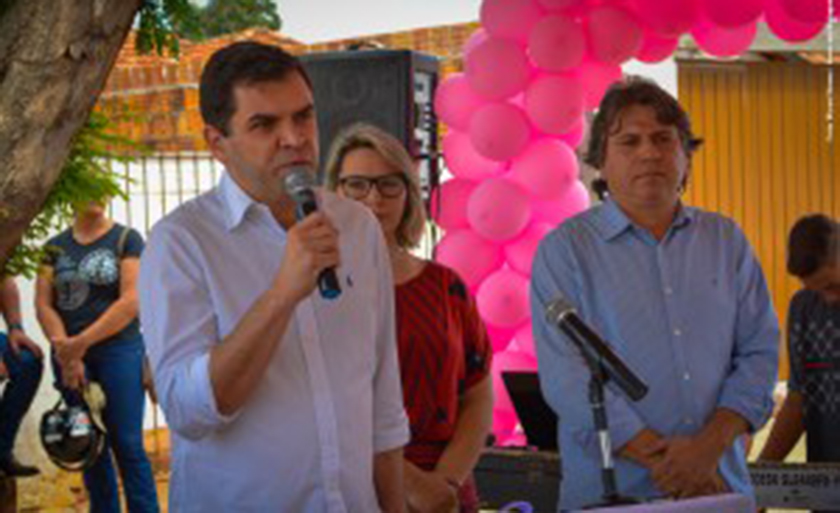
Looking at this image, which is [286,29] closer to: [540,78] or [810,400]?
[540,78]

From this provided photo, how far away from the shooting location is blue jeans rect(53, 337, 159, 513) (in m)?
5.48

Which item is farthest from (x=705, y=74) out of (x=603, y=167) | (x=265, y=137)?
(x=265, y=137)

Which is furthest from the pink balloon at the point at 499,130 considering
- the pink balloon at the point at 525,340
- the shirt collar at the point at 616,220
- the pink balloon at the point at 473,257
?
the shirt collar at the point at 616,220

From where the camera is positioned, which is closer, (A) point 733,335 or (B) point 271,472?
(B) point 271,472

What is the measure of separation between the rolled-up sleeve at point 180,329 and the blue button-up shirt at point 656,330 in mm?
945

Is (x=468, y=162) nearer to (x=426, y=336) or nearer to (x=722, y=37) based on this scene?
(x=722, y=37)

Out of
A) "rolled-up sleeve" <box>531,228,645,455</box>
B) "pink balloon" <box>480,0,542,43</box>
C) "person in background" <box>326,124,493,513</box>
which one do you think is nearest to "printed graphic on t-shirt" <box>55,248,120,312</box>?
"pink balloon" <box>480,0,542,43</box>

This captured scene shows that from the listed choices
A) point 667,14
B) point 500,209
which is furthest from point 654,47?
point 500,209

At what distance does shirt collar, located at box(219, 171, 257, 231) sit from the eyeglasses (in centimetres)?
84

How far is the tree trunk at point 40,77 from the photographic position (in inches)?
99.1

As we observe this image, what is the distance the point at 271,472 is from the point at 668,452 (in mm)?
960

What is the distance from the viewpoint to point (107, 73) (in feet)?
8.72

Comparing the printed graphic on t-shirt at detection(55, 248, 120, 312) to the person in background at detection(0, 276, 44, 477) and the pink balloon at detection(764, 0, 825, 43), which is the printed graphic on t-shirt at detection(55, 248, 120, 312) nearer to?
the person in background at detection(0, 276, 44, 477)

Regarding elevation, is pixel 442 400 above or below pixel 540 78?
below
